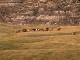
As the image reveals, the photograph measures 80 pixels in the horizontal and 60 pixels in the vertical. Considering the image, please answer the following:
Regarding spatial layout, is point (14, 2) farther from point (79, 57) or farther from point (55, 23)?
point (79, 57)

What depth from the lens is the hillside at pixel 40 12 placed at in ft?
512

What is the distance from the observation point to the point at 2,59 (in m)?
53.2

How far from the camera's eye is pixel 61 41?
7881 centimetres

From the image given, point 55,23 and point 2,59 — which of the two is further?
point 55,23

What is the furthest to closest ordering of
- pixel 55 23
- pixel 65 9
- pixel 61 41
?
1. pixel 65 9
2. pixel 55 23
3. pixel 61 41

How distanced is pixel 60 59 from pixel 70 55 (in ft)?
9.60

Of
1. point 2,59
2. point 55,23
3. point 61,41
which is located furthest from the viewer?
point 55,23

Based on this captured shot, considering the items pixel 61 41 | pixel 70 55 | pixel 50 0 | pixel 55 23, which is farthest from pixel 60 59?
pixel 50 0

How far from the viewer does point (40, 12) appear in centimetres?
16400

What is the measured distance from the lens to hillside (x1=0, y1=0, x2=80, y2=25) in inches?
6142

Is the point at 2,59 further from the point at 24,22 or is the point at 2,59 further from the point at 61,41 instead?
the point at 24,22

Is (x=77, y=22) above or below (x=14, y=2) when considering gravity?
below

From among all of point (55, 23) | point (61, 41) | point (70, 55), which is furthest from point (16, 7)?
point (70, 55)

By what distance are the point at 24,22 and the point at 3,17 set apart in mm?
13690
